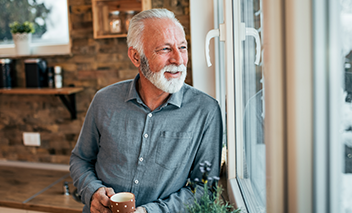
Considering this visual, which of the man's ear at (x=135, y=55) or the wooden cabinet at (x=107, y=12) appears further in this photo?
the wooden cabinet at (x=107, y=12)

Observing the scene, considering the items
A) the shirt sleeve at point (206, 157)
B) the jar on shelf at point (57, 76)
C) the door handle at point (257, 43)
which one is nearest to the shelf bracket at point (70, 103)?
the jar on shelf at point (57, 76)

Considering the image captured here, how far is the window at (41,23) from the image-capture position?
2.65 metres

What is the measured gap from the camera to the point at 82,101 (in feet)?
8.52

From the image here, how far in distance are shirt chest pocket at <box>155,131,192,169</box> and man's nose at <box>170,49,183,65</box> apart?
28 centimetres

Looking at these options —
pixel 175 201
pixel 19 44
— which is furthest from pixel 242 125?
pixel 19 44

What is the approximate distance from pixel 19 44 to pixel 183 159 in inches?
79.3

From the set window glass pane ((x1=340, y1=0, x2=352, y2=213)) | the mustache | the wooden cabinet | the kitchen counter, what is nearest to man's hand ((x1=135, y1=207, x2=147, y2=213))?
the mustache

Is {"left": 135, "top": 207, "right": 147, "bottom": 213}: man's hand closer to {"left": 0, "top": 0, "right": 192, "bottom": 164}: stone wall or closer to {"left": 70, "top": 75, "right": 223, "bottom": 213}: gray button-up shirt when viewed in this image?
{"left": 70, "top": 75, "right": 223, "bottom": 213}: gray button-up shirt

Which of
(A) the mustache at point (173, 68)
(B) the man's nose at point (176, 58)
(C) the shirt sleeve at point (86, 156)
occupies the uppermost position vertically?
(B) the man's nose at point (176, 58)

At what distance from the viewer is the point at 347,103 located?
42 centimetres

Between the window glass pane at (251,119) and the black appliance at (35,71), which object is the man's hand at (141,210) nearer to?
the window glass pane at (251,119)

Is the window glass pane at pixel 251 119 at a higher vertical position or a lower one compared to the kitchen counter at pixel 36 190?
higher

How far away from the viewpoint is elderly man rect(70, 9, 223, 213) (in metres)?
1.24

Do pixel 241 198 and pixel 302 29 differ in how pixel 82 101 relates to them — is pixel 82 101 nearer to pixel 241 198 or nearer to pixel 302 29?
pixel 241 198
